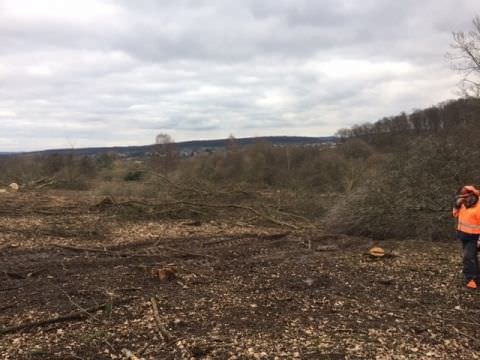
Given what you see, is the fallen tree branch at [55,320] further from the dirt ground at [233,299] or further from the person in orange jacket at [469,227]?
the person in orange jacket at [469,227]

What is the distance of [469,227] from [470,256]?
0.38m

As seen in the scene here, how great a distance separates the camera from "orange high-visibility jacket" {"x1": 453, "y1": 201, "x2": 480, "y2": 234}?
233 inches

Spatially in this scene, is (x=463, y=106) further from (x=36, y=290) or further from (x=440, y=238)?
(x=36, y=290)

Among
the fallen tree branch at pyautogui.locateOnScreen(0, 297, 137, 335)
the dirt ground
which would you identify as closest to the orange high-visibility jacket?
the dirt ground

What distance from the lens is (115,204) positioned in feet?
41.6

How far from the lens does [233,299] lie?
221 inches

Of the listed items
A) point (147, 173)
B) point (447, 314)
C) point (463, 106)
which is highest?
point (463, 106)

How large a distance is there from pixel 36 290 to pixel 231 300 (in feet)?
8.44

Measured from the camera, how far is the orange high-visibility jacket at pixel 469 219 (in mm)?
5910

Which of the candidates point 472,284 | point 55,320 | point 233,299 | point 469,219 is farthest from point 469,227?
point 55,320

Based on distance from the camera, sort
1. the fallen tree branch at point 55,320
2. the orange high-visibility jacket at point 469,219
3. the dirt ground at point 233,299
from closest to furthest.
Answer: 1. the dirt ground at point 233,299
2. the fallen tree branch at point 55,320
3. the orange high-visibility jacket at point 469,219

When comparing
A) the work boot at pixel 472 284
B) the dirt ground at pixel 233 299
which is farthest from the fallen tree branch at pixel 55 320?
the work boot at pixel 472 284

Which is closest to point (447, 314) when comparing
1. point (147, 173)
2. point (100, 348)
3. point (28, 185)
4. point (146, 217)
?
point (100, 348)

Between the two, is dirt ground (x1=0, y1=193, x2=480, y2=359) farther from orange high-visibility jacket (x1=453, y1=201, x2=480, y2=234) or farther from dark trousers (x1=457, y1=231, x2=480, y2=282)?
orange high-visibility jacket (x1=453, y1=201, x2=480, y2=234)
